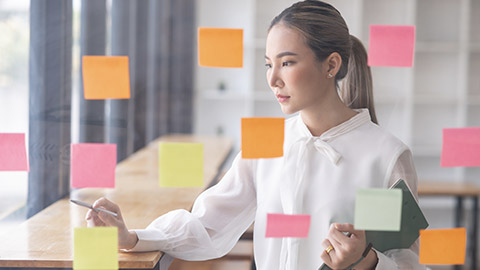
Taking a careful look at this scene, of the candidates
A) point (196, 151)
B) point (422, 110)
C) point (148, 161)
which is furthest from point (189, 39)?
point (196, 151)

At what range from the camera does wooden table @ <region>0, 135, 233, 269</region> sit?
96 cm

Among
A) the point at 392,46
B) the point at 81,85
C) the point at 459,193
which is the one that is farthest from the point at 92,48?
the point at 459,193

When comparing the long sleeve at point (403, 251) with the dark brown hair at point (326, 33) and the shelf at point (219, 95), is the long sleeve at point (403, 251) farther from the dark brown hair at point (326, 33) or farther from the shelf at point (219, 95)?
the shelf at point (219, 95)

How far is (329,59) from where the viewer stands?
925mm

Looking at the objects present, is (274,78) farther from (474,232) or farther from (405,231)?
(474,232)

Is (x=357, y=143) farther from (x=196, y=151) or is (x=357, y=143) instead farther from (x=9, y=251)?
(x=9, y=251)

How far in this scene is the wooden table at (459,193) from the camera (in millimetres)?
3107

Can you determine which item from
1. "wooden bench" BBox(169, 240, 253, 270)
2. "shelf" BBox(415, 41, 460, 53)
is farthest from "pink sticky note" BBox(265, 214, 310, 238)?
"shelf" BBox(415, 41, 460, 53)

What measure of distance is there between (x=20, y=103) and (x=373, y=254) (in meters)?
0.73

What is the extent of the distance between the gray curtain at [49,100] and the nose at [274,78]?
0.52 meters

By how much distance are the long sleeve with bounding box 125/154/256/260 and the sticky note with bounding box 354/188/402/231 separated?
9.8 inches

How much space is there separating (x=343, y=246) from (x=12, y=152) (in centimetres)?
58

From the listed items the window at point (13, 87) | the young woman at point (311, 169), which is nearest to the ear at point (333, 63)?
the young woman at point (311, 169)

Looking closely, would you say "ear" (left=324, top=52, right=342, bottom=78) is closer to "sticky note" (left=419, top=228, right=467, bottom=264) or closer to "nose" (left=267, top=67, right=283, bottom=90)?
"nose" (left=267, top=67, right=283, bottom=90)
